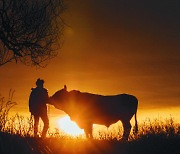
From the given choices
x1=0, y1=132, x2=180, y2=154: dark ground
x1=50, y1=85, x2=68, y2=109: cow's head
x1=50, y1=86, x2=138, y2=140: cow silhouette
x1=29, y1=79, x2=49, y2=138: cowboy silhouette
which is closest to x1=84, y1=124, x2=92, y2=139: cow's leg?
x1=50, y1=86, x2=138, y2=140: cow silhouette

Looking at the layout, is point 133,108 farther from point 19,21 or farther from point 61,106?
point 19,21

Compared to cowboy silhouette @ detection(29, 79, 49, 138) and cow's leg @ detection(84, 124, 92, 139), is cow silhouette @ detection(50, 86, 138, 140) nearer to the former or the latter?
cow's leg @ detection(84, 124, 92, 139)

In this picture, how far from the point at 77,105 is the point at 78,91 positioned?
0.87 meters

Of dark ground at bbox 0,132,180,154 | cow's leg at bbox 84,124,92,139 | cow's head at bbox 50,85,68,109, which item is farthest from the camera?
cow's head at bbox 50,85,68,109

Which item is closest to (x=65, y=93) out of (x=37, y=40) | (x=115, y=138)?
(x=37, y=40)

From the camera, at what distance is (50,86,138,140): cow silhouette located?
27578mm

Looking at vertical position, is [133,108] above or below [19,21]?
below

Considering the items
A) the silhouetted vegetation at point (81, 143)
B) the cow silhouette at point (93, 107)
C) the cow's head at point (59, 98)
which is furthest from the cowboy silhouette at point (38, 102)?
the cow's head at point (59, 98)

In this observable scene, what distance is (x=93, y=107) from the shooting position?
28188mm

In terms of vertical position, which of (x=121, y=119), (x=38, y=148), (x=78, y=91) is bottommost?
(x=38, y=148)

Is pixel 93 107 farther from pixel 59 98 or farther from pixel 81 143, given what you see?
pixel 81 143

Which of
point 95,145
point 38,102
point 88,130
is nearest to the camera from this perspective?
point 95,145

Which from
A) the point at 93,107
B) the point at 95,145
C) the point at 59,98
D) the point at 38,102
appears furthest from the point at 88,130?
the point at 95,145

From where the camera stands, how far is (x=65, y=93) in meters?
27.9
